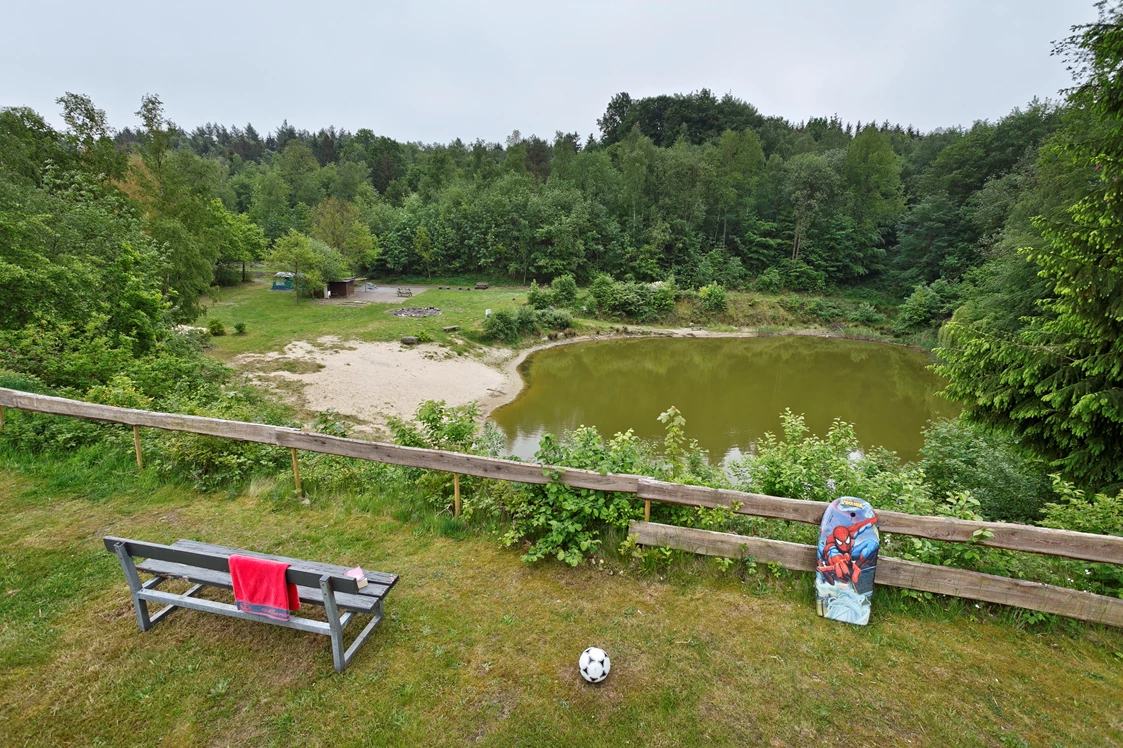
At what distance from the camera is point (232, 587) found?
10.5ft

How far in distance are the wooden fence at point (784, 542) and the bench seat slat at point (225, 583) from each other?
163 centimetres

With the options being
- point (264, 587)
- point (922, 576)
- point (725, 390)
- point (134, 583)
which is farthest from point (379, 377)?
point (922, 576)

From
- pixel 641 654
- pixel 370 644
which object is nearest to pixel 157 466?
pixel 370 644

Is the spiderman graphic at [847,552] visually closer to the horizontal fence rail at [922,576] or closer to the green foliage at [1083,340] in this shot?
the horizontal fence rail at [922,576]

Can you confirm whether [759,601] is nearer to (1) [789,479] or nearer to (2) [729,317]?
(1) [789,479]

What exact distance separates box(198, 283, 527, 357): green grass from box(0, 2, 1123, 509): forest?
2584 mm

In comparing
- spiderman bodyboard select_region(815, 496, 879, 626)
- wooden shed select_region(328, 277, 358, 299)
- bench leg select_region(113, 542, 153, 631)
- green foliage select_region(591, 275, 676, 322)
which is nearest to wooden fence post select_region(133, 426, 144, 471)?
bench leg select_region(113, 542, 153, 631)

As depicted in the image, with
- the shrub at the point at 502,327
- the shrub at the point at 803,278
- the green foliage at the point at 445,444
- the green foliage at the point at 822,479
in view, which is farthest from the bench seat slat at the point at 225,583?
the shrub at the point at 803,278

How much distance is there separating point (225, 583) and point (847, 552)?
14.4 feet

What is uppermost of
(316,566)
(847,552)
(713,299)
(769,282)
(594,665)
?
(769,282)

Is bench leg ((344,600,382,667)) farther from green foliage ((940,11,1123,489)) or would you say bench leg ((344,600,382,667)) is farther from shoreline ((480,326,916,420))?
shoreline ((480,326,916,420))

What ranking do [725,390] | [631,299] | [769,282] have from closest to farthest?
[725,390] < [631,299] < [769,282]

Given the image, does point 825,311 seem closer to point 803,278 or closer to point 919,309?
point 803,278

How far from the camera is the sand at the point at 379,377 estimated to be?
15.3 meters
